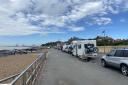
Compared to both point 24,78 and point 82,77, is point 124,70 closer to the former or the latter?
point 82,77

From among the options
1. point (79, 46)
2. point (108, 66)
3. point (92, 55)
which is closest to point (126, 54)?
point (108, 66)

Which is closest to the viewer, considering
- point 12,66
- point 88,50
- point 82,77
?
point 82,77

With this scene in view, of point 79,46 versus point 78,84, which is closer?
point 78,84

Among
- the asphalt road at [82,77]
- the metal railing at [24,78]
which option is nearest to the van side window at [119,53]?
the asphalt road at [82,77]

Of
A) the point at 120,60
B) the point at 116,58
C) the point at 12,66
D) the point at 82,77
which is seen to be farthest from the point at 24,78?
the point at 12,66

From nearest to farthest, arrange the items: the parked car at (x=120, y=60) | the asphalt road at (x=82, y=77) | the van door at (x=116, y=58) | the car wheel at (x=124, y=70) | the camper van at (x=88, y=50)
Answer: the asphalt road at (x=82, y=77)
the car wheel at (x=124, y=70)
the parked car at (x=120, y=60)
the van door at (x=116, y=58)
the camper van at (x=88, y=50)

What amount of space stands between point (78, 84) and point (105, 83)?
4.38 feet

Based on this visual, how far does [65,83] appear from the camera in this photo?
1097cm

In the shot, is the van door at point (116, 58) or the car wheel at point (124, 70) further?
the van door at point (116, 58)

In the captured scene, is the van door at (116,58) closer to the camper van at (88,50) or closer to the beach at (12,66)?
the beach at (12,66)

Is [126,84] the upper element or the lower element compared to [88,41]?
lower

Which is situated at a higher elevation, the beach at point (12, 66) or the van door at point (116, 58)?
the van door at point (116, 58)

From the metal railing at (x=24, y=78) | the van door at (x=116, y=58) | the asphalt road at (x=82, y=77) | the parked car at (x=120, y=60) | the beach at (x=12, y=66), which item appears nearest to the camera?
the metal railing at (x=24, y=78)

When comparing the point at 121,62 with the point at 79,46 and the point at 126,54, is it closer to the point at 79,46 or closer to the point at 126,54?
the point at 126,54
